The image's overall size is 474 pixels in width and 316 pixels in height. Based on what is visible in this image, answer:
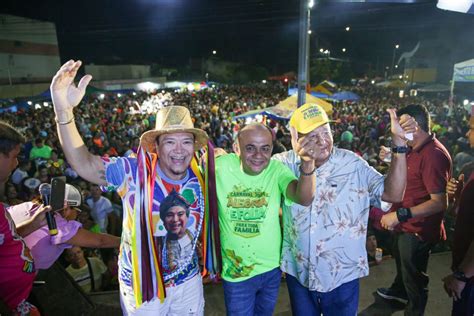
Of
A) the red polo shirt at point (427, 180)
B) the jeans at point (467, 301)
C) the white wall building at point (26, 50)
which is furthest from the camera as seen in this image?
the white wall building at point (26, 50)

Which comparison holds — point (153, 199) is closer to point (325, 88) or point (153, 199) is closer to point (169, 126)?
point (169, 126)

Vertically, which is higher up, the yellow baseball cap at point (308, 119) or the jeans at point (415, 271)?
the yellow baseball cap at point (308, 119)

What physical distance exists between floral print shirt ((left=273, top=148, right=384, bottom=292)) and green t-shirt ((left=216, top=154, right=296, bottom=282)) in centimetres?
19

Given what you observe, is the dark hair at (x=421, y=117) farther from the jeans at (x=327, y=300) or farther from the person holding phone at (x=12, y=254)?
the person holding phone at (x=12, y=254)

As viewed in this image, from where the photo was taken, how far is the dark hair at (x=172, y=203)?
2045mm

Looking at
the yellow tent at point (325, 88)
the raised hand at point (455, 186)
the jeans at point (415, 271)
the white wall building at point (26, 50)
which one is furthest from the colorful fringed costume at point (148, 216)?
the white wall building at point (26, 50)

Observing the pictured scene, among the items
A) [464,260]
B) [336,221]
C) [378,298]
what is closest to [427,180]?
[464,260]

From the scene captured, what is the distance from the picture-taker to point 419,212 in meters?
2.62

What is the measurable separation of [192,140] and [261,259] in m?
0.94

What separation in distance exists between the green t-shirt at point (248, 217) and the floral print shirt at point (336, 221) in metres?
0.19

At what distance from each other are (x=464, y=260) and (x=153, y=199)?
2.03m

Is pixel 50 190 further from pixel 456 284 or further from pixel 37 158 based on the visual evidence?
pixel 37 158

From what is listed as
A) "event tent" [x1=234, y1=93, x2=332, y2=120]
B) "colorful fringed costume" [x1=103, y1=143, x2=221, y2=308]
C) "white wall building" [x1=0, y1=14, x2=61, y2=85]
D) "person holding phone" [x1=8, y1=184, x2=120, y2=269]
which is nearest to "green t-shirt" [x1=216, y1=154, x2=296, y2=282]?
"colorful fringed costume" [x1=103, y1=143, x2=221, y2=308]

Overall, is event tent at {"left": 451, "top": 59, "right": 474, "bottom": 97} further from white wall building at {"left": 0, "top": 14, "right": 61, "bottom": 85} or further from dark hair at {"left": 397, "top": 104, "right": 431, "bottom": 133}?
white wall building at {"left": 0, "top": 14, "right": 61, "bottom": 85}
